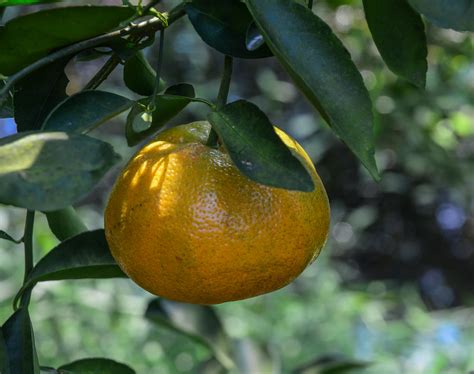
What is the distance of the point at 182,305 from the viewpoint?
1.05 metres

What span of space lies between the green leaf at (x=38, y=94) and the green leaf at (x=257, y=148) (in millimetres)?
140

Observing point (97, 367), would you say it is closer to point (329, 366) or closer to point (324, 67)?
point (324, 67)

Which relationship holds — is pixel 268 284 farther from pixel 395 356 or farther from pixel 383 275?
pixel 383 275

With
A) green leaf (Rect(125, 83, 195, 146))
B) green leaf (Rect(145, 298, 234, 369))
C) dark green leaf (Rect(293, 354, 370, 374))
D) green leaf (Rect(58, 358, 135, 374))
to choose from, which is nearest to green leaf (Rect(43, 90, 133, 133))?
green leaf (Rect(125, 83, 195, 146))

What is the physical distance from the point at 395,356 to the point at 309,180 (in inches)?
59.7

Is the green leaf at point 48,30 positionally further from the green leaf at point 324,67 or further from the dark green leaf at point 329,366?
the dark green leaf at point 329,366

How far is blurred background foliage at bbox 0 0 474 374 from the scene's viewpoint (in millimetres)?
1832

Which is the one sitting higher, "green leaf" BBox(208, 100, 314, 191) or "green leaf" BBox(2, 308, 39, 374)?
"green leaf" BBox(208, 100, 314, 191)

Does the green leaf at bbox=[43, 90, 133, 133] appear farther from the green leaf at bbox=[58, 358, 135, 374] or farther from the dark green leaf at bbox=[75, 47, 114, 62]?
the green leaf at bbox=[58, 358, 135, 374]

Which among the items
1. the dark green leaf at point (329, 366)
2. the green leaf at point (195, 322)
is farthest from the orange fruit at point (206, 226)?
the dark green leaf at point (329, 366)

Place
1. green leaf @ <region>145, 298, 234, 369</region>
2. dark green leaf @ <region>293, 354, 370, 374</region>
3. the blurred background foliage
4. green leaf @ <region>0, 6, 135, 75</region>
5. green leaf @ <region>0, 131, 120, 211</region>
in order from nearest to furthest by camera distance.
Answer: green leaf @ <region>0, 131, 120, 211</region> → green leaf @ <region>0, 6, 135, 75</region> → green leaf @ <region>145, 298, 234, 369</region> → dark green leaf @ <region>293, 354, 370, 374</region> → the blurred background foliage

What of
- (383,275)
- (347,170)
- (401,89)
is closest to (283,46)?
(401,89)

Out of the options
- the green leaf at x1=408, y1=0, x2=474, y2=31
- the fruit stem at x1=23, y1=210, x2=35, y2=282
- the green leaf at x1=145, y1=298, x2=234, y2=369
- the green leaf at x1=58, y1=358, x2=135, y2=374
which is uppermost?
the green leaf at x1=408, y1=0, x2=474, y2=31

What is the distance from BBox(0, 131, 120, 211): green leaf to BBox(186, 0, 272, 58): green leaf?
19 centimetres
